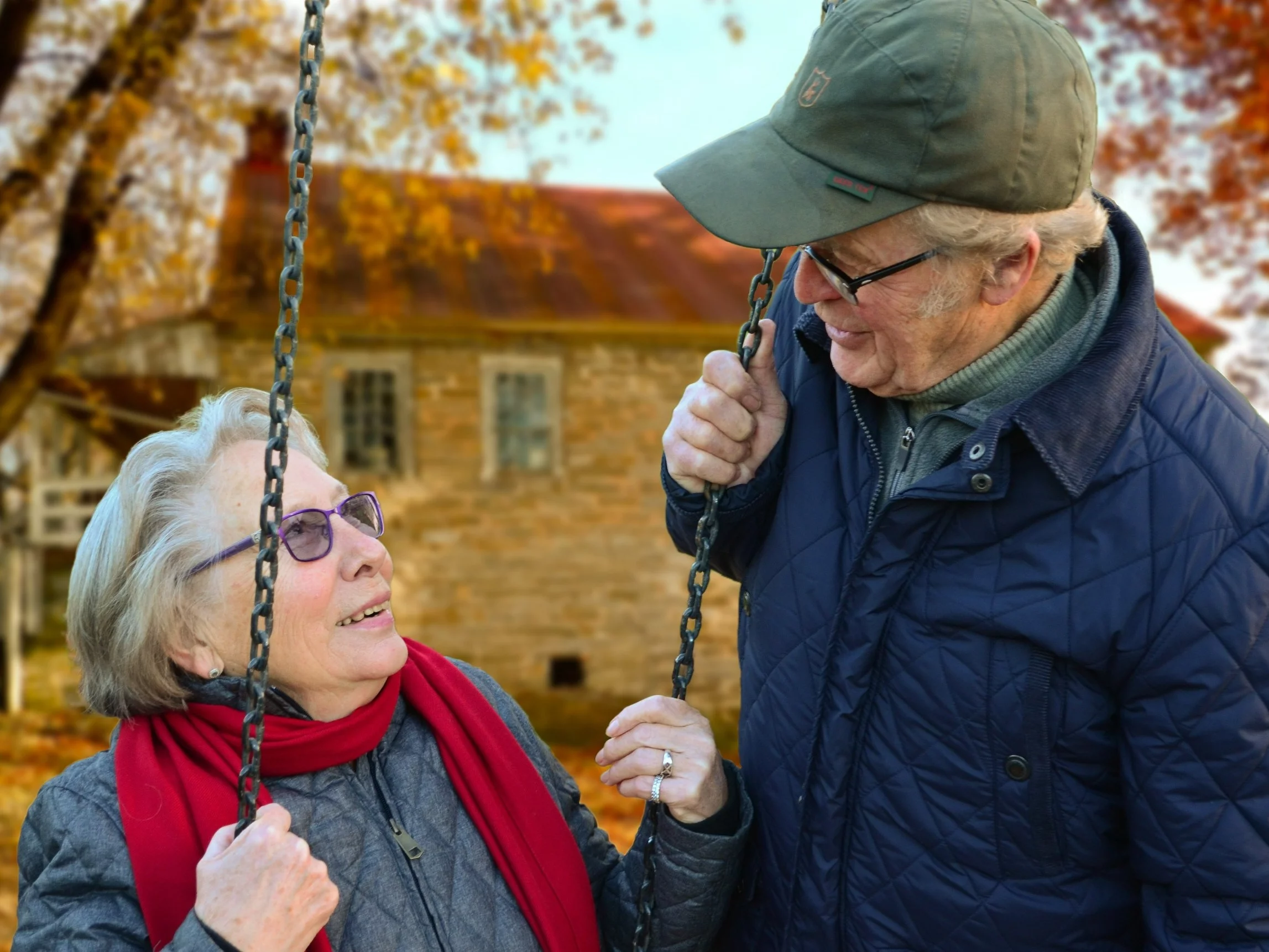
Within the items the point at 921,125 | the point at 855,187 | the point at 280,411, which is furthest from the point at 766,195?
the point at 280,411

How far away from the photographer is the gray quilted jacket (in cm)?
179

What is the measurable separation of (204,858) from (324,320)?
34.5 feet

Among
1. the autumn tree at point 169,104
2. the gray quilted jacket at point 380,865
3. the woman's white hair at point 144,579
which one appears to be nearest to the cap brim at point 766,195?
the woman's white hair at point 144,579

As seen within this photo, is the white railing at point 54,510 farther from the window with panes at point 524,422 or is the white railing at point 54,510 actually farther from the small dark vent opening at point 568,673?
the small dark vent opening at point 568,673

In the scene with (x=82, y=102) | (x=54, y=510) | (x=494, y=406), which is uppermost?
(x=82, y=102)

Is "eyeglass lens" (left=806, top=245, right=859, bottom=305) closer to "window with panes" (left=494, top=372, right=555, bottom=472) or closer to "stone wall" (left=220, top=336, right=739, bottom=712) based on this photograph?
"stone wall" (left=220, top=336, right=739, bottom=712)

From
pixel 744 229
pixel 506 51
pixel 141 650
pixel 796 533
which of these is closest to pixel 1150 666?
pixel 796 533

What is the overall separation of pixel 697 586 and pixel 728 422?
0.29 metres

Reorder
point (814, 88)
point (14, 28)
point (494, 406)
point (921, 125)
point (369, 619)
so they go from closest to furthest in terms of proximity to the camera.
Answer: point (921, 125), point (814, 88), point (369, 619), point (14, 28), point (494, 406)

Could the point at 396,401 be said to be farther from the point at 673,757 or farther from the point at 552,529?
the point at 673,757

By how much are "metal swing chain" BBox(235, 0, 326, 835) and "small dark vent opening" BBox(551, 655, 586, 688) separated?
1137 cm

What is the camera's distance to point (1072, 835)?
171cm

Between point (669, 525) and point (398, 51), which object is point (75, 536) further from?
point (669, 525)

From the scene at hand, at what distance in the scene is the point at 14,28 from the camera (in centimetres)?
768
